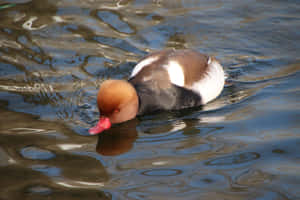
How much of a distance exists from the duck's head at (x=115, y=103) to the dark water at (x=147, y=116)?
152 millimetres

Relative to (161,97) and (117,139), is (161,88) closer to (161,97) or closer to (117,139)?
(161,97)

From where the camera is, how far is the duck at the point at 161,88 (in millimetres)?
A: 5324

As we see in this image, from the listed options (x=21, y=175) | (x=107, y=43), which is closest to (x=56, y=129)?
(x=21, y=175)

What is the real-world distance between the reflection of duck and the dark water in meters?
0.01

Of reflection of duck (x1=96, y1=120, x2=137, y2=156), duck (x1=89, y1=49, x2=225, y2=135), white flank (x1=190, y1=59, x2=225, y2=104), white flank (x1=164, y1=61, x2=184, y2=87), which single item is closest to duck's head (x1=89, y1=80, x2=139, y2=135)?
duck (x1=89, y1=49, x2=225, y2=135)

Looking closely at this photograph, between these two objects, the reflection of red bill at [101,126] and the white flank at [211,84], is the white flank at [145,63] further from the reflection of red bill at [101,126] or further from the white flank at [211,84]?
the reflection of red bill at [101,126]

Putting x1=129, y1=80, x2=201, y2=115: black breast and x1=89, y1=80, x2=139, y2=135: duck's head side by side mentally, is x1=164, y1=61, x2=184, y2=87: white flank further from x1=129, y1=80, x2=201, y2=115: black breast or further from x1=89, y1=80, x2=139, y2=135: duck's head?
x1=89, y1=80, x2=139, y2=135: duck's head

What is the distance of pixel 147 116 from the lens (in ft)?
19.1

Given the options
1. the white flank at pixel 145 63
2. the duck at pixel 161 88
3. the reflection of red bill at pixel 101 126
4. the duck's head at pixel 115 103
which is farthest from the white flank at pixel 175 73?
the reflection of red bill at pixel 101 126

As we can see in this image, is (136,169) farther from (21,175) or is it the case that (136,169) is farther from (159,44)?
(159,44)

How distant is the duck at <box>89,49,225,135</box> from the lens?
5.32m

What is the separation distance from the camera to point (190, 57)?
6.44m

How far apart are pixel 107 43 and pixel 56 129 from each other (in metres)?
3.16

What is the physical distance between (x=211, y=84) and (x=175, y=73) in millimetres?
606
